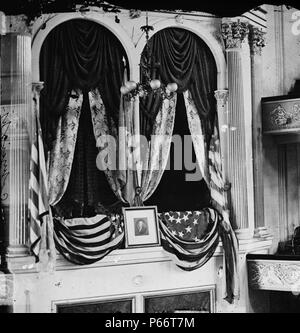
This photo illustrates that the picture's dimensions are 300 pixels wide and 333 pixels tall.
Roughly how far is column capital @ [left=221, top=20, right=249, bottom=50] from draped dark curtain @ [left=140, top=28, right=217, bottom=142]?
13.5 inches

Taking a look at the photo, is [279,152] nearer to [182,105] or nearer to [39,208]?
[182,105]

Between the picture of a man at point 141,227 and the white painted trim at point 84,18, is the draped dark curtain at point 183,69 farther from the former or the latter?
the picture of a man at point 141,227

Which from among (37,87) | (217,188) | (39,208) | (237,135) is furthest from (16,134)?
(237,135)

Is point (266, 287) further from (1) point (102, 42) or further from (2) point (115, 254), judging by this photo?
(1) point (102, 42)

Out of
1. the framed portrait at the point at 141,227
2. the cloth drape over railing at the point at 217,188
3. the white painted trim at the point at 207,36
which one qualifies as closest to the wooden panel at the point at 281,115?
the white painted trim at the point at 207,36

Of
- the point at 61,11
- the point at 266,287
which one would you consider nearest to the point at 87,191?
the point at 61,11

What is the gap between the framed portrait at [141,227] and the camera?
7.82 m

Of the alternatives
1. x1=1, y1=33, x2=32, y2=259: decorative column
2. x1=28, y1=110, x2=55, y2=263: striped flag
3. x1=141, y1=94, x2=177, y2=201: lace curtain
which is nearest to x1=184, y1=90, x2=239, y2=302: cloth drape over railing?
x1=141, y1=94, x2=177, y2=201: lace curtain

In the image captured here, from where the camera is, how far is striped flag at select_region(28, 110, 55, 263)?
7.25 metres

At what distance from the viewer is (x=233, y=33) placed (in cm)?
879

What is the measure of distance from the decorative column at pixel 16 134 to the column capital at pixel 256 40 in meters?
3.64

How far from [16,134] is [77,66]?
1249 millimetres

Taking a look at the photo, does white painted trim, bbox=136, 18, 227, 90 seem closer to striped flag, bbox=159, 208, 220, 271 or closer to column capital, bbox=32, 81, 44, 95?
column capital, bbox=32, 81, 44, 95
